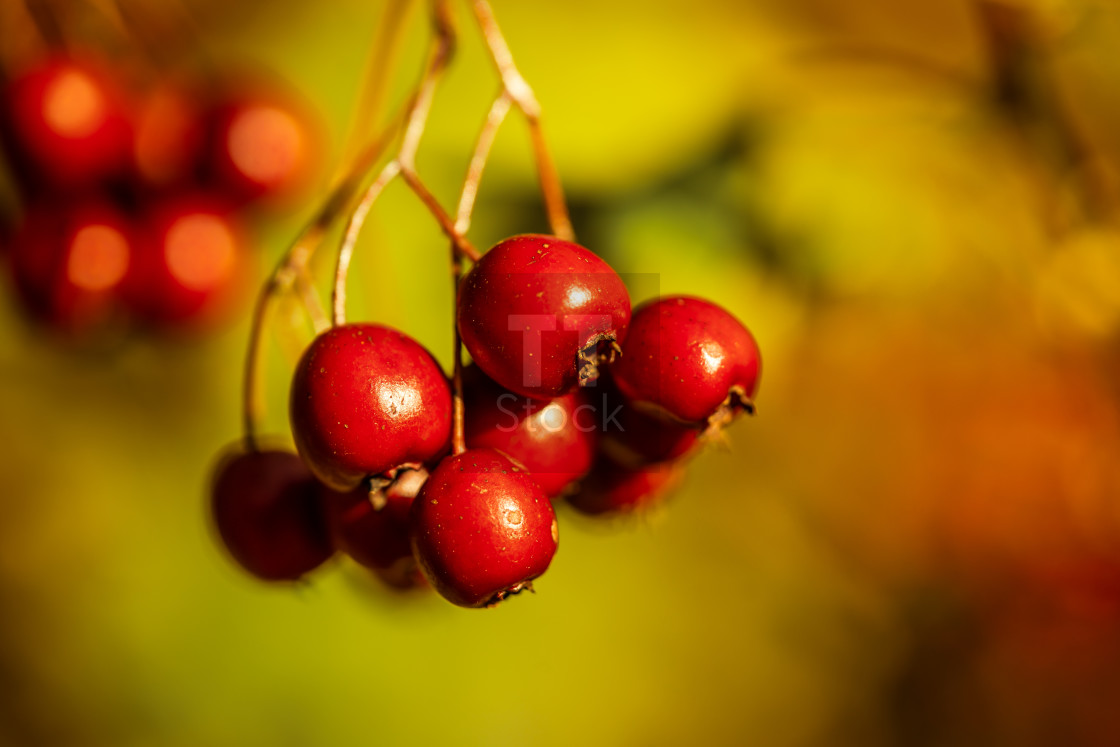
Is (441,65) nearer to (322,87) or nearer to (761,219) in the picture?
(761,219)

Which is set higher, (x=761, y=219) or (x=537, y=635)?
(x=761, y=219)

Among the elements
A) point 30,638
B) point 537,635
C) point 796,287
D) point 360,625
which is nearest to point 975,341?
point 796,287

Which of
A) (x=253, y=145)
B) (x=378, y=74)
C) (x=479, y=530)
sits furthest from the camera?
(x=253, y=145)

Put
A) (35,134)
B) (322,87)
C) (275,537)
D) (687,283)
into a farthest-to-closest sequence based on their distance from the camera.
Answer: (322,87) → (687,283) → (35,134) → (275,537)

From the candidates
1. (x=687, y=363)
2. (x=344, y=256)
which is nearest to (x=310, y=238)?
(x=344, y=256)

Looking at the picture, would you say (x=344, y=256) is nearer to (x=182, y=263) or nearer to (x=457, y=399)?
(x=457, y=399)

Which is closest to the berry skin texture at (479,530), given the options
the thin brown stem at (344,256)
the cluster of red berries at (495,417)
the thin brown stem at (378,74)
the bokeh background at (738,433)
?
Answer: the cluster of red berries at (495,417)

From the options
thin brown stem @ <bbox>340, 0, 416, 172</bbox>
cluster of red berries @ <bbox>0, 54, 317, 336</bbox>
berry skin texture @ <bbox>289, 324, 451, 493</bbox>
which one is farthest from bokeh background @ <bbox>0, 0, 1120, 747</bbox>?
berry skin texture @ <bbox>289, 324, 451, 493</bbox>
